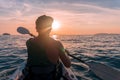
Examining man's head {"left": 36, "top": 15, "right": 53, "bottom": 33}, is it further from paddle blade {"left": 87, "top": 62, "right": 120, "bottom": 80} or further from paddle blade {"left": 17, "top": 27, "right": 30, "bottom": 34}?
paddle blade {"left": 17, "top": 27, "right": 30, "bottom": 34}

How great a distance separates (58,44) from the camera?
6426mm

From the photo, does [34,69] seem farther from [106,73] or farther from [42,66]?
[106,73]

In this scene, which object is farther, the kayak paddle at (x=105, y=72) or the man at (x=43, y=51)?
the kayak paddle at (x=105, y=72)

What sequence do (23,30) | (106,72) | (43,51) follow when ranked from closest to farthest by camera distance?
(43,51)
(106,72)
(23,30)

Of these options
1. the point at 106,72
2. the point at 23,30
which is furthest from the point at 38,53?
the point at 23,30

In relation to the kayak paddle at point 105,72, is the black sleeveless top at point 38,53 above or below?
above

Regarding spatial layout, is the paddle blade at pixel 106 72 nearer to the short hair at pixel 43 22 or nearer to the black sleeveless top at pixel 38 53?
the black sleeveless top at pixel 38 53

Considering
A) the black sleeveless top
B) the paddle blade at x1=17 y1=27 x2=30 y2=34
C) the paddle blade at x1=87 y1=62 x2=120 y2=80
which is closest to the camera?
the black sleeveless top

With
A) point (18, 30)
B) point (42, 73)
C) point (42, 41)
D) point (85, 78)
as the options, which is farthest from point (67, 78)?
point (18, 30)

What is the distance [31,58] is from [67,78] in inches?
67.4

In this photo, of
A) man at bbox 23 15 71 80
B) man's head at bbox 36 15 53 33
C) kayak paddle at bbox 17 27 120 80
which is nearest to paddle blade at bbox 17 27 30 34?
kayak paddle at bbox 17 27 120 80

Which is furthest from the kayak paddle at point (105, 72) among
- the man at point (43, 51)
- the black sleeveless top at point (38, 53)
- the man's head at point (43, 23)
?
the man's head at point (43, 23)

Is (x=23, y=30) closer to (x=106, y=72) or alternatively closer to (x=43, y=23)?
(x=106, y=72)

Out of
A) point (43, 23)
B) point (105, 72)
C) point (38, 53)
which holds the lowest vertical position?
point (105, 72)
